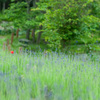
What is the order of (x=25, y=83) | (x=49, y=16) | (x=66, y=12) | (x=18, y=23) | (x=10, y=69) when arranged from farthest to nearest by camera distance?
(x=18, y=23) → (x=49, y=16) → (x=66, y=12) → (x=10, y=69) → (x=25, y=83)

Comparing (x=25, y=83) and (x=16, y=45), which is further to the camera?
(x=16, y=45)

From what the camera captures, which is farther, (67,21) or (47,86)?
(67,21)

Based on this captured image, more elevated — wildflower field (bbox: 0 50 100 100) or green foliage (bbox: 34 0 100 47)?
green foliage (bbox: 34 0 100 47)

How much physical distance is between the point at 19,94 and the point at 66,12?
644 cm

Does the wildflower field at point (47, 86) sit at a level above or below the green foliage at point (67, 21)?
below

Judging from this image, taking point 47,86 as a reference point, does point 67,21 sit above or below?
above

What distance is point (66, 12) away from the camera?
28.8ft

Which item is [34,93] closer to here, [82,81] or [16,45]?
[82,81]

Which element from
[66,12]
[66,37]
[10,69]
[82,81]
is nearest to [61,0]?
[66,12]

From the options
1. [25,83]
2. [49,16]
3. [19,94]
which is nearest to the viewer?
[19,94]

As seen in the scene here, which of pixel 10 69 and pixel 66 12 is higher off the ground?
pixel 66 12

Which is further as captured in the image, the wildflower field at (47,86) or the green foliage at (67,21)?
the green foliage at (67,21)

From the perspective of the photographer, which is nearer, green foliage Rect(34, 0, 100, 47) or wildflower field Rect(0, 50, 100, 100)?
wildflower field Rect(0, 50, 100, 100)

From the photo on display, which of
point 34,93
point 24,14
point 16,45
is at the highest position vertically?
point 24,14
